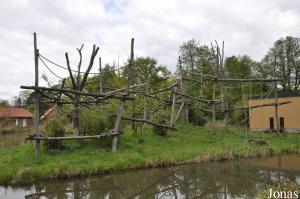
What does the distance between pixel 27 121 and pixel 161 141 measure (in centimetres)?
3898

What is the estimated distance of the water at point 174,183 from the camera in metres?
10.6

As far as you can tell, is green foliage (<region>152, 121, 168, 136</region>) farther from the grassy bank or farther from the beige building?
the beige building

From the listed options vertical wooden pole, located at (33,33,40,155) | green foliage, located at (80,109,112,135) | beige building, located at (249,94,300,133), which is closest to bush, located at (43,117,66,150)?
vertical wooden pole, located at (33,33,40,155)

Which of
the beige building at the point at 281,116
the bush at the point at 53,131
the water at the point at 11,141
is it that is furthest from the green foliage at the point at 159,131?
the beige building at the point at 281,116

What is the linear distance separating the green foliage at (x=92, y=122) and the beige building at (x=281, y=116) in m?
18.3

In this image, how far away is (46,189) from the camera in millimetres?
11031

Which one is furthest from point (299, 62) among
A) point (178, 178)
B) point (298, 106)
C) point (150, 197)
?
point (150, 197)

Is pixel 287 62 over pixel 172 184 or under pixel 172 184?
over

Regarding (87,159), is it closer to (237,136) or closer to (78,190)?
(78,190)

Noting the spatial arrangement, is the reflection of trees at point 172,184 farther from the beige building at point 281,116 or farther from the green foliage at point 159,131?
the beige building at point 281,116

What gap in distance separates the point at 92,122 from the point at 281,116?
19.7 meters

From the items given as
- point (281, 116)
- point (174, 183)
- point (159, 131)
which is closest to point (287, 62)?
point (281, 116)

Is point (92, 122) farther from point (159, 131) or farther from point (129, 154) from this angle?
point (159, 131)

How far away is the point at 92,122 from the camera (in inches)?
630
